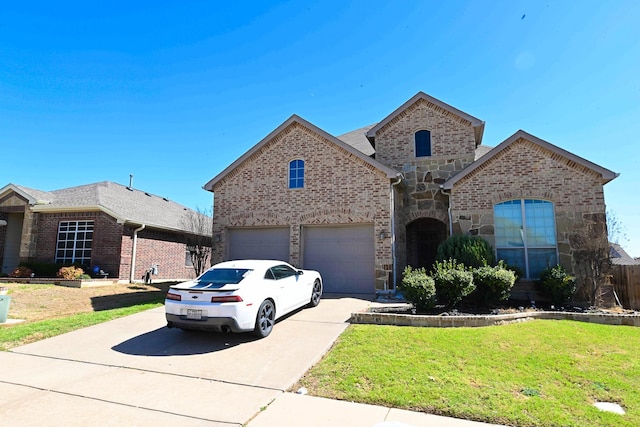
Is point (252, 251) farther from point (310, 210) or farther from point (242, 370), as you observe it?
point (242, 370)

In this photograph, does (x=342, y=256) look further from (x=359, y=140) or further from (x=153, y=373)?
(x=153, y=373)

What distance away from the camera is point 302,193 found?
1496 cm

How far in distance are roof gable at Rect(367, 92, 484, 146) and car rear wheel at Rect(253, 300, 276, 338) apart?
11.5 meters

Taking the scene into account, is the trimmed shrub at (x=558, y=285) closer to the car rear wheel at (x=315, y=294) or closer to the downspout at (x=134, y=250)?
the car rear wheel at (x=315, y=294)

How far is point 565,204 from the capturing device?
12.2 m

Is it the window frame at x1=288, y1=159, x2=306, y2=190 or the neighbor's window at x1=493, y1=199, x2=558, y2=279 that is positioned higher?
the window frame at x1=288, y1=159, x2=306, y2=190

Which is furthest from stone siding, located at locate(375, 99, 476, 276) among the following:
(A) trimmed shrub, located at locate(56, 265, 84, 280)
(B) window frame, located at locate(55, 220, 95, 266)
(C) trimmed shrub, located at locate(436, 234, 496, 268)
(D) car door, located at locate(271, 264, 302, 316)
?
(B) window frame, located at locate(55, 220, 95, 266)

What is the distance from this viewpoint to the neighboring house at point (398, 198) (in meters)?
12.4

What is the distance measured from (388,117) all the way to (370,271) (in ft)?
24.4

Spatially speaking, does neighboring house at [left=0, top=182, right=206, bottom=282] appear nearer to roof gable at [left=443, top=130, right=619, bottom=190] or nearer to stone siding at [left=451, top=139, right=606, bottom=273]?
roof gable at [left=443, top=130, right=619, bottom=190]

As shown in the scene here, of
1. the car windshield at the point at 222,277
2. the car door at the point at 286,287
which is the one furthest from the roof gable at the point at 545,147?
the car windshield at the point at 222,277

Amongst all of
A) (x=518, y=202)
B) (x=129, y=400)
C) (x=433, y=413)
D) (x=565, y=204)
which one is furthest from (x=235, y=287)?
(x=565, y=204)

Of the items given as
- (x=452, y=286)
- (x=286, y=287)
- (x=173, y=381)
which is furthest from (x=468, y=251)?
(x=173, y=381)

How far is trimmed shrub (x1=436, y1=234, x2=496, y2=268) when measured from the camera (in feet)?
37.8
